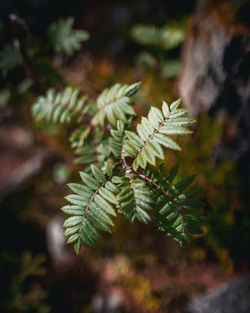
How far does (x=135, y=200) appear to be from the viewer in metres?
1.19

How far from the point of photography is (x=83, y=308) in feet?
8.30

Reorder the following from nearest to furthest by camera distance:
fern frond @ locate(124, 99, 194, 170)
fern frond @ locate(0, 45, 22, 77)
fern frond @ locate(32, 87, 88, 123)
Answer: fern frond @ locate(124, 99, 194, 170) → fern frond @ locate(32, 87, 88, 123) → fern frond @ locate(0, 45, 22, 77)

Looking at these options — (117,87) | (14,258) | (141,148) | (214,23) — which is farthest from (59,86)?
(14,258)

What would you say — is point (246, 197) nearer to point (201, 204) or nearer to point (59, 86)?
point (201, 204)

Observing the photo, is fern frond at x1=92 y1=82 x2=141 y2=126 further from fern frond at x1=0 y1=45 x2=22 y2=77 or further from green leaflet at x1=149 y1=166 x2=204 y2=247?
fern frond at x1=0 y1=45 x2=22 y2=77

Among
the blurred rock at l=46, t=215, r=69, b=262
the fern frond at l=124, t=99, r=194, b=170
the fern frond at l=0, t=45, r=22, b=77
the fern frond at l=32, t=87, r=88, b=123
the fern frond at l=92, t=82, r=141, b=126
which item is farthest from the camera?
the blurred rock at l=46, t=215, r=69, b=262

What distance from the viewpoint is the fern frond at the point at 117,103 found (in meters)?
1.45

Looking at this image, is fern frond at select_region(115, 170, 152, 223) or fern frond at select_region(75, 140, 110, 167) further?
fern frond at select_region(75, 140, 110, 167)

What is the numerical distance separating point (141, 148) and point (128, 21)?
3.23 metres

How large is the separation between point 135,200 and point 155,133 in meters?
0.38

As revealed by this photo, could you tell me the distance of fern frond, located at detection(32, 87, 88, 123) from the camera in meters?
1.75

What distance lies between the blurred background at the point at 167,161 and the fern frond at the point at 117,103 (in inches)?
22.4

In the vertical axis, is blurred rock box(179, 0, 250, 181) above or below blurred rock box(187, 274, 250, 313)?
above

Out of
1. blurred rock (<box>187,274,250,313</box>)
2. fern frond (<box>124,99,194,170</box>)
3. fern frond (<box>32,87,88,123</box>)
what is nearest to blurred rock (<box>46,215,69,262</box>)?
blurred rock (<box>187,274,250,313</box>)
